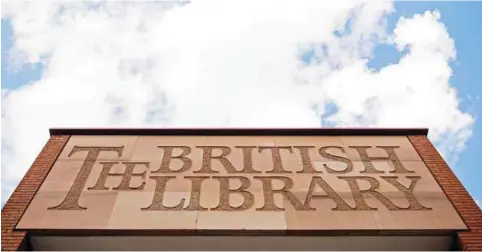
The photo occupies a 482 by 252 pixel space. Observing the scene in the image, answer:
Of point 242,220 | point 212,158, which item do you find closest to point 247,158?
point 212,158

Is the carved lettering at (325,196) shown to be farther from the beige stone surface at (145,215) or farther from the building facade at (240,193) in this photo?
the beige stone surface at (145,215)

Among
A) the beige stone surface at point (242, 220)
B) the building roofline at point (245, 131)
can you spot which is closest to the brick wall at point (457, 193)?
the building roofline at point (245, 131)

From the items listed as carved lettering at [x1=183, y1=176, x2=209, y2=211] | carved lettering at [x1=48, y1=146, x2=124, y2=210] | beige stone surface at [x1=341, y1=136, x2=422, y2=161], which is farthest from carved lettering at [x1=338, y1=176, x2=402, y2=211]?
carved lettering at [x1=48, y1=146, x2=124, y2=210]

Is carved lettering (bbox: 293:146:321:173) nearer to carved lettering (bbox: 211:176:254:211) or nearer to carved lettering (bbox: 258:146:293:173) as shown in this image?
carved lettering (bbox: 258:146:293:173)

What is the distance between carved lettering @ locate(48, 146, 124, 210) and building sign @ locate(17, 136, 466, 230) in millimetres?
22

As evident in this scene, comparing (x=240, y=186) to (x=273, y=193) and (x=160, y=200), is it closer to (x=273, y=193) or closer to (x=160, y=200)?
(x=273, y=193)

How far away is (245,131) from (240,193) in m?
2.60

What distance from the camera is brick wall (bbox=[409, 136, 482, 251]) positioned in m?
10.7

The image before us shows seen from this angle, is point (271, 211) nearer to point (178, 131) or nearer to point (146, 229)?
point (146, 229)

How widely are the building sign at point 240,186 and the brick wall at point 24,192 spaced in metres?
0.16

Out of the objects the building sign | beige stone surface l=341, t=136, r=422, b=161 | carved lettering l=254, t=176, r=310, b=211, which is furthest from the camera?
beige stone surface l=341, t=136, r=422, b=161

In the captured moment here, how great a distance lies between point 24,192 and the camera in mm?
11727

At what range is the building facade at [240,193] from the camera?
1077cm

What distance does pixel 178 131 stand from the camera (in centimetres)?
1413
